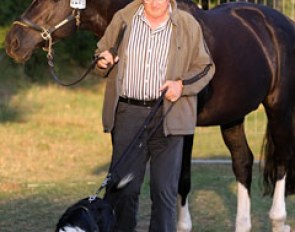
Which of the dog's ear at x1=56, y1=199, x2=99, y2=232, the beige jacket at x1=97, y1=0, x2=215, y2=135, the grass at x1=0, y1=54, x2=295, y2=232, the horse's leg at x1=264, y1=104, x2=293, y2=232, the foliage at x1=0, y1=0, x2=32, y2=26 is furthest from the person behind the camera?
the foliage at x1=0, y1=0, x2=32, y2=26

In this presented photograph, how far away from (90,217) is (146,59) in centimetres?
132

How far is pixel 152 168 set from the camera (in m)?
6.19

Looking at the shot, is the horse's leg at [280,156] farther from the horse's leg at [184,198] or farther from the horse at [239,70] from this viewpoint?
the horse's leg at [184,198]

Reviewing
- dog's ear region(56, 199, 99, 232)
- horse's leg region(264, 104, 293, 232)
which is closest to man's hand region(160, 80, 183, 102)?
dog's ear region(56, 199, 99, 232)

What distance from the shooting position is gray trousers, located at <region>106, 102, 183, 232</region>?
20.0ft

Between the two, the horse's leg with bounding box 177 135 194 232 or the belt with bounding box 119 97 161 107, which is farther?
the horse's leg with bounding box 177 135 194 232

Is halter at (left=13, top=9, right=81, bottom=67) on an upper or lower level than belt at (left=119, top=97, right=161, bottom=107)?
upper

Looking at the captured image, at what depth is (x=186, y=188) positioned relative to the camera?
306 inches

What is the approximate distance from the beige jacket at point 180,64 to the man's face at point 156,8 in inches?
4.4

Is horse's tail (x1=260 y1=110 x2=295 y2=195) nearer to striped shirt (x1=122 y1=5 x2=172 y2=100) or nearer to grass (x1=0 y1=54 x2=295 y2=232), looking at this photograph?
grass (x1=0 y1=54 x2=295 y2=232)

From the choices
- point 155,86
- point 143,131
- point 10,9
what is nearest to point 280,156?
point 143,131

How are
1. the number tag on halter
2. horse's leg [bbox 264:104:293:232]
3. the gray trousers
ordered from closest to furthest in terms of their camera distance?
the gray trousers, the number tag on halter, horse's leg [bbox 264:104:293:232]

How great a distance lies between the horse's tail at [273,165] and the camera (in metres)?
8.17

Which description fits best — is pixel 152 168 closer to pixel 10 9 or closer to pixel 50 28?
pixel 50 28
